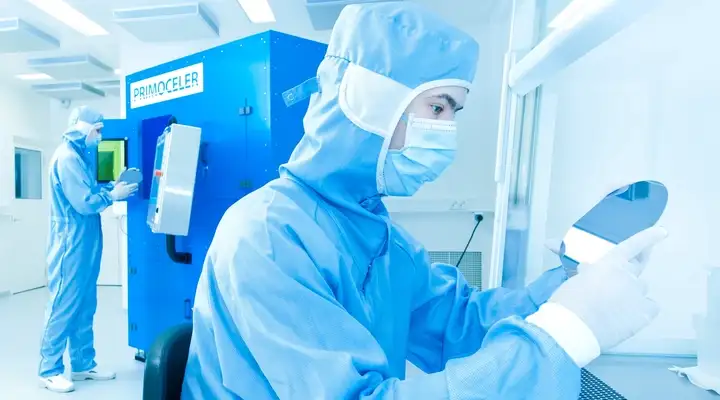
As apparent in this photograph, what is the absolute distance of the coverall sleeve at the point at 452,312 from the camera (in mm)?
1000

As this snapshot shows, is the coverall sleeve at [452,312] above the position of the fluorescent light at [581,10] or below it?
below

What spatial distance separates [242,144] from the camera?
2016mm

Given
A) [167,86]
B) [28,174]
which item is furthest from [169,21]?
[28,174]

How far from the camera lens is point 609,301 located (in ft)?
1.95

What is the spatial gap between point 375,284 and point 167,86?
196cm

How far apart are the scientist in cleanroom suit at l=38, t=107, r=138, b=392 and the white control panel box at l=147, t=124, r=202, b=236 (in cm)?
81

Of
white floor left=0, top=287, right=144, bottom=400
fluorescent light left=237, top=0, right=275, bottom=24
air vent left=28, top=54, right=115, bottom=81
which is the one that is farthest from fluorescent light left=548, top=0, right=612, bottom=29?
air vent left=28, top=54, right=115, bottom=81

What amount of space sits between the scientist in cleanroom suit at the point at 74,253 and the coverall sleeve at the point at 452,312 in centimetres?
219

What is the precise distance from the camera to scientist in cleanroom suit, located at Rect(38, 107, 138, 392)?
2684 mm

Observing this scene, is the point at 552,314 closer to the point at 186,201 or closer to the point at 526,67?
the point at 526,67

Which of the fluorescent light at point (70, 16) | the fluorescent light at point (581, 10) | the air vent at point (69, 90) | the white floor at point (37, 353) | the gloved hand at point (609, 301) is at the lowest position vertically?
the white floor at point (37, 353)

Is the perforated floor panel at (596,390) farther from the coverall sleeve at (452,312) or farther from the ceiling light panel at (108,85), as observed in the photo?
the ceiling light panel at (108,85)

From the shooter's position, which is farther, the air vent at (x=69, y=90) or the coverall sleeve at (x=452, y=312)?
the air vent at (x=69, y=90)

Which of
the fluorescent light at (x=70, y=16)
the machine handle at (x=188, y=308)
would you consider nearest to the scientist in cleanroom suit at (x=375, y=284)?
the machine handle at (x=188, y=308)
